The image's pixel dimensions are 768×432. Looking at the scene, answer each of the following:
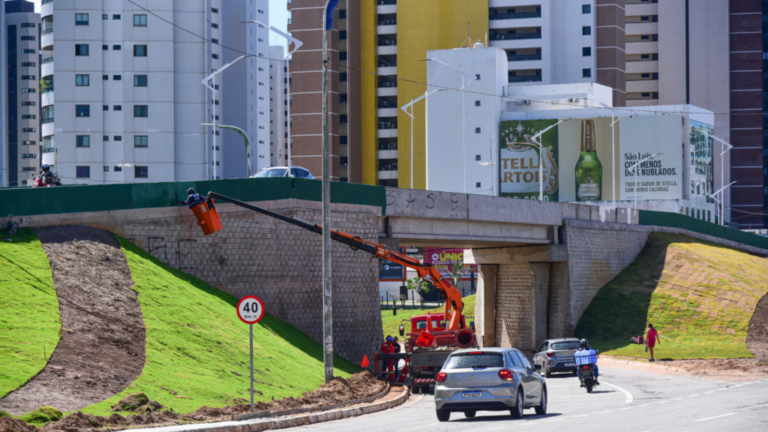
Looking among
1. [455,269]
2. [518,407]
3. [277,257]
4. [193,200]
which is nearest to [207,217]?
[193,200]

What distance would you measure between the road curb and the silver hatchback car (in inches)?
109

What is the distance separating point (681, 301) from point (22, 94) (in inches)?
5062

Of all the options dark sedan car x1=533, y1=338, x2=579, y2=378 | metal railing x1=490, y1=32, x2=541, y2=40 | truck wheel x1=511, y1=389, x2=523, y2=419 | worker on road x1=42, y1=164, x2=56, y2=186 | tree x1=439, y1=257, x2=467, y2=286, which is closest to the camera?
truck wheel x1=511, y1=389, x2=523, y2=419

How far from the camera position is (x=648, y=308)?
52656 millimetres

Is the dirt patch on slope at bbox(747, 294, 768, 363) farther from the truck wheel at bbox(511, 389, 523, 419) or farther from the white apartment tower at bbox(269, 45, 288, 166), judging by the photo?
the white apartment tower at bbox(269, 45, 288, 166)

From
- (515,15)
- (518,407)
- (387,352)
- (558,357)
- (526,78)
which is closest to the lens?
(518,407)

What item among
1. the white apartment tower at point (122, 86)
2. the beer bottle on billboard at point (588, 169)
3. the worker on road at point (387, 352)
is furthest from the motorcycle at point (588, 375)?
the beer bottle on billboard at point (588, 169)

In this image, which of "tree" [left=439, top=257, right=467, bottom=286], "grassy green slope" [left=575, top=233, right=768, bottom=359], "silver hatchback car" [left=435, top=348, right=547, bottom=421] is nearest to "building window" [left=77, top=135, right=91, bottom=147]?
"tree" [left=439, top=257, right=467, bottom=286]

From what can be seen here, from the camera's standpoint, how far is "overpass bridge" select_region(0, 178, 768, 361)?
31734 mm

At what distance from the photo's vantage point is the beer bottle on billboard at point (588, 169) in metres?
96.9

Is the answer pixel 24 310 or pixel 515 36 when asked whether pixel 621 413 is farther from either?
pixel 515 36

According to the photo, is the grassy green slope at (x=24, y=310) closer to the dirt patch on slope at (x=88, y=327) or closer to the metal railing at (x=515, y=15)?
the dirt patch on slope at (x=88, y=327)

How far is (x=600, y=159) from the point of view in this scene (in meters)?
96.9

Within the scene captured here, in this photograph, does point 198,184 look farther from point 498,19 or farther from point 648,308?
point 498,19
